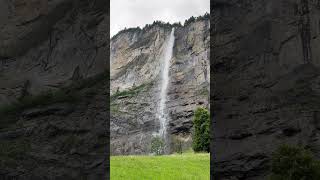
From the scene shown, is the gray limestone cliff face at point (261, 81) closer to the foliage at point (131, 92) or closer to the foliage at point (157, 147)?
the foliage at point (157, 147)

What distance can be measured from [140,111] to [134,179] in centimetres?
5752

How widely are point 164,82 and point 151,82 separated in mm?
2580

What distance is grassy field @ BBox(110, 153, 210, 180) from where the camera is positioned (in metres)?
19.8

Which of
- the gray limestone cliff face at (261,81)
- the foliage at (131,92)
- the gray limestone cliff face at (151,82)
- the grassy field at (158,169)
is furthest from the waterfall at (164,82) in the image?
the gray limestone cliff face at (261,81)

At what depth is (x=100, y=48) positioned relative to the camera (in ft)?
33.0

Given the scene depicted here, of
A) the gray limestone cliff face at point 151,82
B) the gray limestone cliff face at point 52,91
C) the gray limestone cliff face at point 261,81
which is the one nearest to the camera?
the gray limestone cliff face at point 261,81

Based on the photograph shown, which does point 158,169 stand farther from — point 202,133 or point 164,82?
point 164,82

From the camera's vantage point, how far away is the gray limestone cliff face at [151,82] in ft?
234

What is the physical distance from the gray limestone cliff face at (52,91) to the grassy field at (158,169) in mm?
9341

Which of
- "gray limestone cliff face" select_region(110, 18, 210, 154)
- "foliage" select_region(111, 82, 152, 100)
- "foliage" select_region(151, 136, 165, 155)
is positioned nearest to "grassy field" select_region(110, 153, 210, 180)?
"foliage" select_region(151, 136, 165, 155)

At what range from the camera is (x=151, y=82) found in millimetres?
78188

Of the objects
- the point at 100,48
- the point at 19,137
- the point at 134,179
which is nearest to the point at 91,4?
the point at 100,48

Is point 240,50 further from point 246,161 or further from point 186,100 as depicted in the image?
point 186,100

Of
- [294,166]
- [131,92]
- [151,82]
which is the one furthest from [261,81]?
[131,92]
